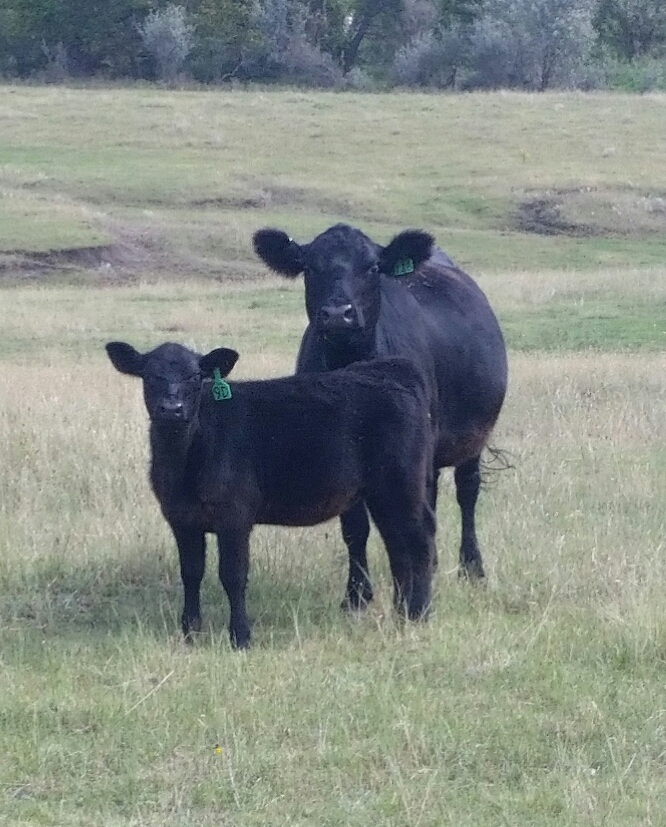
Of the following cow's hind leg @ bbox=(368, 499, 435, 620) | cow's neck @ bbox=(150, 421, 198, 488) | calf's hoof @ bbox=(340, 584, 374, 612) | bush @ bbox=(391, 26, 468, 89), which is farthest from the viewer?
bush @ bbox=(391, 26, 468, 89)

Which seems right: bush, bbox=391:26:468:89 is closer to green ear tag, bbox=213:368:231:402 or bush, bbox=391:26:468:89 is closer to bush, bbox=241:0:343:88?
bush, bbox=241:0:343:88

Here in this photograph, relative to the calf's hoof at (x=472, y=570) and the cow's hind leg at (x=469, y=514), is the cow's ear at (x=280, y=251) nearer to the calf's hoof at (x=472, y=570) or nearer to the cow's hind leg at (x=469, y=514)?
the cow's hind leg at (x=469, y=514)

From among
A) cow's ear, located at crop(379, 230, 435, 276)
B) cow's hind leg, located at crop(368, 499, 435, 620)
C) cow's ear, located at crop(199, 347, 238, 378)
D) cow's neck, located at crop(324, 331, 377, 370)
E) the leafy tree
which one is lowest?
cow's hind leg, located at crop(368, 499, 435, 620)

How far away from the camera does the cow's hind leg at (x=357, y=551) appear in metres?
7.42

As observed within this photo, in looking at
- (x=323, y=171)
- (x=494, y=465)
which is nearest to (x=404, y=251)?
(x=494, y=465)

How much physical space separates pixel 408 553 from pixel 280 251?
75.3 inches

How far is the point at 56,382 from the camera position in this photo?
13539 millimetres

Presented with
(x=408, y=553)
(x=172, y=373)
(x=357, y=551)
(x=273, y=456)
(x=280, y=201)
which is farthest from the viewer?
(x=280, y=201)

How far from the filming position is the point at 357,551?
7.53 metres

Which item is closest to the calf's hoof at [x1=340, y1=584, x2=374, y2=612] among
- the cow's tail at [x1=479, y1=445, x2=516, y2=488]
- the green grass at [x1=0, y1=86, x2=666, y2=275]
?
the cow's tail at [x1=479, y1=445, x2=516, y2=488]

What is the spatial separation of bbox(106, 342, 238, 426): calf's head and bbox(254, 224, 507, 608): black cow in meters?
0.76

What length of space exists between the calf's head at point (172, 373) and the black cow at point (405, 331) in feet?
2.48

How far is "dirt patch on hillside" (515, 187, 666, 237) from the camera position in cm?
3447

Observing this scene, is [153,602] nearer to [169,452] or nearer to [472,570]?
[169,452]
